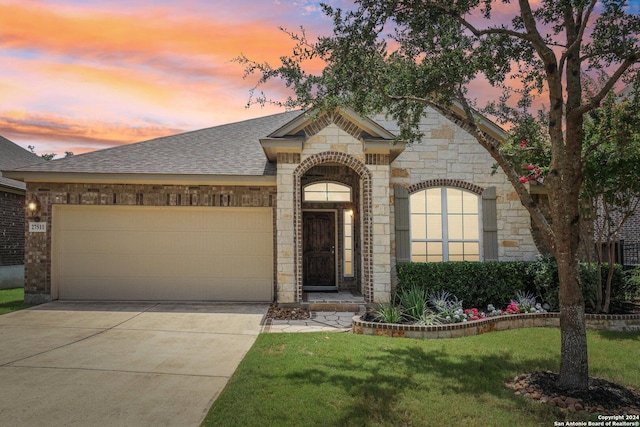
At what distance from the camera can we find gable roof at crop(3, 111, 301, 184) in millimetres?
10227

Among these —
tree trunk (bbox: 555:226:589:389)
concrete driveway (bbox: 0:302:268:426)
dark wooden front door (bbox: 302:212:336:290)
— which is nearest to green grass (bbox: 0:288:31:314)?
concrete driveway (bbox: 0:302:268:426)

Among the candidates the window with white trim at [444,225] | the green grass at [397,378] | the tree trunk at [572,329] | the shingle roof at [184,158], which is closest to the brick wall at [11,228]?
the shingle roof at [184,158]

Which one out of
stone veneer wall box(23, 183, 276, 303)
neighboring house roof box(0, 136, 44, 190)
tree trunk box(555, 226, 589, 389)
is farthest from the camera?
neighboring house roof box(0, 136, 44, 190)

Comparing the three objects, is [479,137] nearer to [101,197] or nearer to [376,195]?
[376,195]

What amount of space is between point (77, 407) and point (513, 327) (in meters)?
7.25

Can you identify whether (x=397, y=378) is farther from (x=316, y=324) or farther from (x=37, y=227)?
(x=37, y=227)

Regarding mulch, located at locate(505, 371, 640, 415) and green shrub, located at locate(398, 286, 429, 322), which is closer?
mulch, located at locate(505, 371, 640, 415)

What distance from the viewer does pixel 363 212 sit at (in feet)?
32.2

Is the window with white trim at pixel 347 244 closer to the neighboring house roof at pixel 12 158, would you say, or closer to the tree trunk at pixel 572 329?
the tree trunk at pixel 572 329

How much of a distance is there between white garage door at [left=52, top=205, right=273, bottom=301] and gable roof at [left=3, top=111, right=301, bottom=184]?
101cm

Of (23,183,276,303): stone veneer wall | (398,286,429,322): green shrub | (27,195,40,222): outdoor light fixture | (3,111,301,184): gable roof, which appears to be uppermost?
(3,111,301,184): gable roof

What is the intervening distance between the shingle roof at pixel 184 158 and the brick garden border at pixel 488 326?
477cm

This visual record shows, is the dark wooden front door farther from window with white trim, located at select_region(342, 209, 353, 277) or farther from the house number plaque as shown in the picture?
the house number plaque

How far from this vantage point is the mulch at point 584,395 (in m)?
4.30
